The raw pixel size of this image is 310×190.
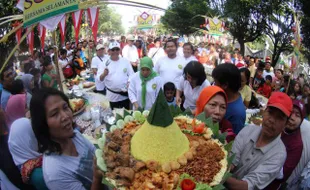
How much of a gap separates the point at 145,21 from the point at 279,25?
30.8ft

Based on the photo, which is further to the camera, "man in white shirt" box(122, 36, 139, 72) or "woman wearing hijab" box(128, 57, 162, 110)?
"man in white shirt" box(122, 36, 139, 72)

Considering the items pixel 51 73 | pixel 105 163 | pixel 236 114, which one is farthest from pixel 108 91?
pixel 105 163

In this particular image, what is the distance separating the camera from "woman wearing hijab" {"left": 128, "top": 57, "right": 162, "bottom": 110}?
4277mm

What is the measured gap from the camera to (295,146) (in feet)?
7.34

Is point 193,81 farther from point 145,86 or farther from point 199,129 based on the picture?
point 199,129

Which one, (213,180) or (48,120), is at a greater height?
(48,120)

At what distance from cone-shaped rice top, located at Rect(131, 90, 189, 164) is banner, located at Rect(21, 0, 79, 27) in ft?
7.41

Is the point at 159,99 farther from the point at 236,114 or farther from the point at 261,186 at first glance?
the point at 236,114

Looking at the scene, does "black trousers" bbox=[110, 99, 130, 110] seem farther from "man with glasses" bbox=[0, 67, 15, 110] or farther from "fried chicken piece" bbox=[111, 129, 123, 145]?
"fried chicken piece" bbox=[111, 129, 123, 145]

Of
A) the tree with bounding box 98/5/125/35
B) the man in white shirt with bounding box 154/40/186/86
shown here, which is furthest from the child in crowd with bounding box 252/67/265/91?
the tree with bounding box 98/5/125/35

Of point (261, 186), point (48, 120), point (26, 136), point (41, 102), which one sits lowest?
point (261, 186)

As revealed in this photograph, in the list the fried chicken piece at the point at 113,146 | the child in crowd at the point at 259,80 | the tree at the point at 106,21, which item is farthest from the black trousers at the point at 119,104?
the tree at the point at 106,21

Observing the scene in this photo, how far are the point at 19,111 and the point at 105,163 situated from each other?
2.41m

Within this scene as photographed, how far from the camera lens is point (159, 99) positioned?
5.16 feet
